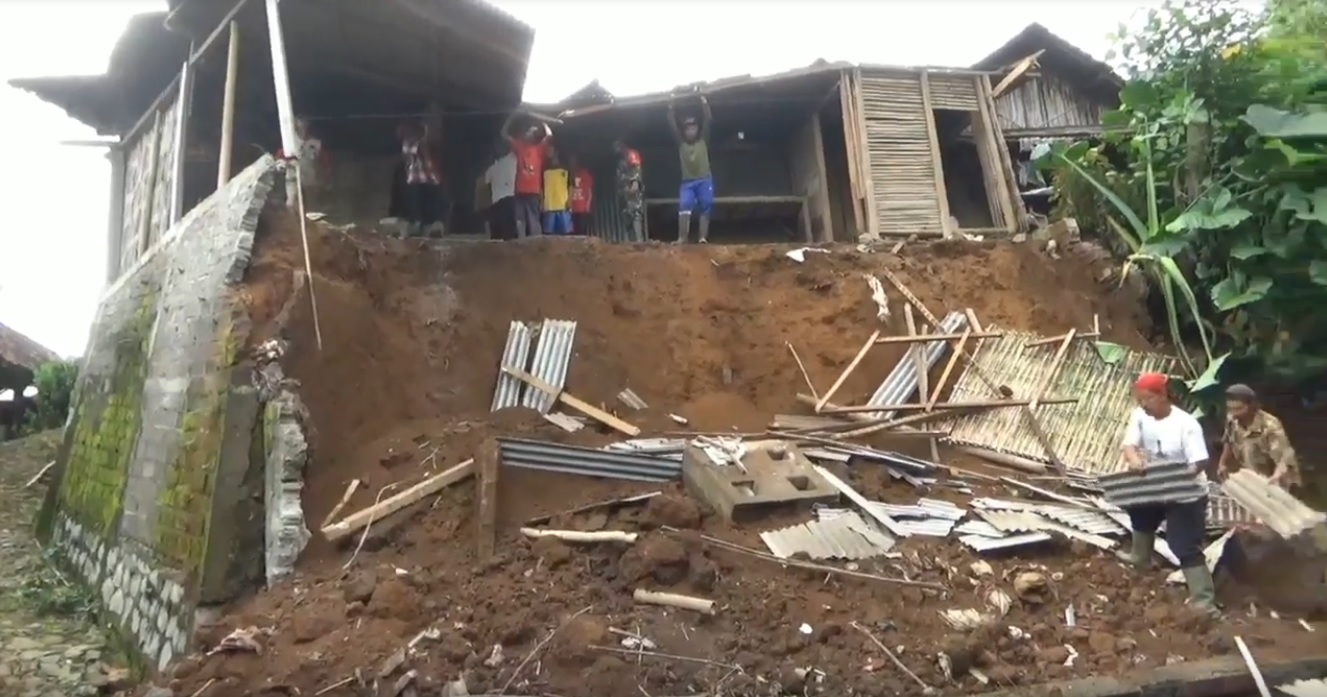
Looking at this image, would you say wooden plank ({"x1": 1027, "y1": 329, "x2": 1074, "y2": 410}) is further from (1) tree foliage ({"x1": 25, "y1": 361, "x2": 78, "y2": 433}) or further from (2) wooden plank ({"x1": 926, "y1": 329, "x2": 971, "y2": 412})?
(1) tree foliage ({"x1": 25, "y1": 361, "x2": 78, "y2": 433})

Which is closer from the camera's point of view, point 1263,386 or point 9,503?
point 1263,386

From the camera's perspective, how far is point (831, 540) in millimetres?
5977

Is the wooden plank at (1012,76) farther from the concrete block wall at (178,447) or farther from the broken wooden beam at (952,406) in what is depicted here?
the concrete block wall at (178,447)

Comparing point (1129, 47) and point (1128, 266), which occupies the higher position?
point (1129, 47)

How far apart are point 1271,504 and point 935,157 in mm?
6813

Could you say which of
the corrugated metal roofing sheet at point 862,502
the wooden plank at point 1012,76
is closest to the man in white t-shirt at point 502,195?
the corrugated metal roofing sheet at point 862,502

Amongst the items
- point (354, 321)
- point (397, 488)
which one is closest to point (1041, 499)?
point (397, 488)

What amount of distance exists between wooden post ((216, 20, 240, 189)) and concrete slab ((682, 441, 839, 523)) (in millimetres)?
4824

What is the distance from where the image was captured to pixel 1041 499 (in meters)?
7.20

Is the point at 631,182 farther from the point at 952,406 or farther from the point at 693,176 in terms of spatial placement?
the point at 952,406

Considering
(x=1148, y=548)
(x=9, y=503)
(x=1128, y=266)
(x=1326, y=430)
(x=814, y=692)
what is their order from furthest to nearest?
(x=9, y=503), (x=1128, y=266), (x=1326, y=430), (x=1148, y=548), (x=814, y=692)

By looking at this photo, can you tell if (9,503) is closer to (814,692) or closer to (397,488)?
(397,488)

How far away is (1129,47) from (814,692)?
822 cm

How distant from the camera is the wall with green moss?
5930mm
